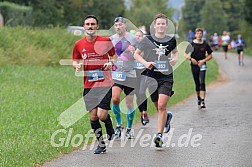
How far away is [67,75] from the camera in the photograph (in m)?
24.0

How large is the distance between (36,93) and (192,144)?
8.20 m

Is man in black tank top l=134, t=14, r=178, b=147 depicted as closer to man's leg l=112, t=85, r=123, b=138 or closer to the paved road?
the paved road

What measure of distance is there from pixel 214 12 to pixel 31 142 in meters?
84.8

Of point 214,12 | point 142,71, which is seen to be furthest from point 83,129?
point 214,12

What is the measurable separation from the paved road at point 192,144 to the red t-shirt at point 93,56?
109cm

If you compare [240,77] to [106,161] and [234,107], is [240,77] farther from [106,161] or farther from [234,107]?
[106,161]

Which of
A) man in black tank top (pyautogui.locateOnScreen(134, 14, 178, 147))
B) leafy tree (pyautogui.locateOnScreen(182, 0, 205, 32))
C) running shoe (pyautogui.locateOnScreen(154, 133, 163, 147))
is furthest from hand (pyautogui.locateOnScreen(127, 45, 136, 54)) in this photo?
leafy tree (pyautogui.locateOnScreen(182, 0, 205, 32))

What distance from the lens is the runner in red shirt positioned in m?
9.63

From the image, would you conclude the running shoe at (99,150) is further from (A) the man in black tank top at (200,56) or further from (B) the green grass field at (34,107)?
(A) the man in black tank top at (200,56)

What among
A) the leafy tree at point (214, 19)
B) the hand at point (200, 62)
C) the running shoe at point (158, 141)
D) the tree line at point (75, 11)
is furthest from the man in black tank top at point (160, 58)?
the leafy tree at point (214, 19)

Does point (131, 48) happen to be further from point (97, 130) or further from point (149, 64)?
point (97, 130)

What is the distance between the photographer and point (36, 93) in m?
18.0

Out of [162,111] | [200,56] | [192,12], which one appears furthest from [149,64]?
[192,12]

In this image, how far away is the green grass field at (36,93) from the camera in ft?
32.6
